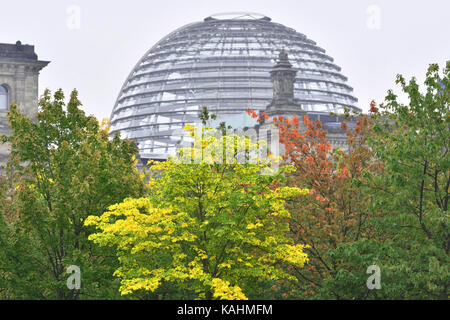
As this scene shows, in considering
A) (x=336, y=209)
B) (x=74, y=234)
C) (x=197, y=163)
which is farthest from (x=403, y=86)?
(x=74, y=234)

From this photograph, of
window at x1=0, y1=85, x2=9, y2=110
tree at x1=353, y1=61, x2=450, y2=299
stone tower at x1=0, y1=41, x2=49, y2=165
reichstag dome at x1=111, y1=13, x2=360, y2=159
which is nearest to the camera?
tree at x1=353, y1=61, x2=450, y2=299

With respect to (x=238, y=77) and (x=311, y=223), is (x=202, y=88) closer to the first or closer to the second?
(x=238, y=77)

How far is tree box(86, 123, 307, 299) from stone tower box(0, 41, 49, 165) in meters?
29.6

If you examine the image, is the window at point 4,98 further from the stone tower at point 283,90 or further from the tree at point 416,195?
the tree at point 416,195

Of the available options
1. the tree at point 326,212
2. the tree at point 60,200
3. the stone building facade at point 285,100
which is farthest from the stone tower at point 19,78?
the tree at point 326,212

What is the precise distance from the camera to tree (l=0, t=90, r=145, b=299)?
29.0 m

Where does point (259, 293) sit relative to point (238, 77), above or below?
below

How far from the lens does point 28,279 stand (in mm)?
28828

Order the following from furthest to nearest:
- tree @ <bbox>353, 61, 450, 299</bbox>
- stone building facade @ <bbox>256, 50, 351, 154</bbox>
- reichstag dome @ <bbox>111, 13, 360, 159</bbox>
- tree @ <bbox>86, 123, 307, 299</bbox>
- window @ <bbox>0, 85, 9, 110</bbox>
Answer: reichstag dome @ <bbox>111, 13, 360, 159</bbox> < stone building facade @ <bbox>256, 50, 351, 154</bbox> < window @ <bbox>0, 85, 9, 110</bbox> < tree @ <bbox>86, 123, 307, 299</bbox> < tree @ <bbox>353, 61, 450, 299</bbox>

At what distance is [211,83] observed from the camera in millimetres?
109062

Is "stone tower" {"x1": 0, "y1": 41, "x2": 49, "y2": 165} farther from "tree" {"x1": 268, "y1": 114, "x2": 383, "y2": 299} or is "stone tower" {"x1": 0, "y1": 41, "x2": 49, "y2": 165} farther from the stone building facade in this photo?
"tree" {"x1": 268, "y1": 114, "x2": 383, "y2": 299}

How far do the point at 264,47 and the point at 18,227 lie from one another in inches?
3440

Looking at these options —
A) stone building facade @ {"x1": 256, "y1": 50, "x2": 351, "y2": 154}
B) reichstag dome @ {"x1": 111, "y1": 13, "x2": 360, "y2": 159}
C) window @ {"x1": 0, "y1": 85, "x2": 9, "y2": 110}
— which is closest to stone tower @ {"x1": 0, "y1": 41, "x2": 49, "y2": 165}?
window @ {"x1": 0, "y1": 85, "x2": 9, "y2": 110}

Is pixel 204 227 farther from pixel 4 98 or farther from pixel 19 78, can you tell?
pixel 4 98
